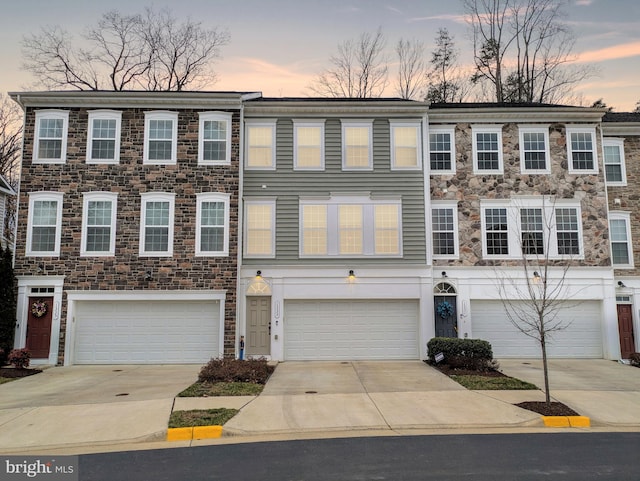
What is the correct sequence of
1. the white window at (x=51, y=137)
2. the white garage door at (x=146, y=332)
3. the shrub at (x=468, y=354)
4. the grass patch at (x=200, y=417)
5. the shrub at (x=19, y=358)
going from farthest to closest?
the white window at (x=51, y=137) → the white garage door at (x=146, y=332) → the shrub at (x=19, y=358) → the shrub at (x=468, y=354) → the grass patch at (x=200, y=417)

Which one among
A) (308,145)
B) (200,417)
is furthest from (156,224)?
(200,417)

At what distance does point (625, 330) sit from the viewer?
1758 centimetres

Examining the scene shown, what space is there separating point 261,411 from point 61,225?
11005mm

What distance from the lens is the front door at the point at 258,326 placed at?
16.7 m

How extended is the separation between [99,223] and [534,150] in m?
16.0

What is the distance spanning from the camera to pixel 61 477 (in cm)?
640

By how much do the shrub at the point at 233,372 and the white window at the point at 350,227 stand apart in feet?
16.6

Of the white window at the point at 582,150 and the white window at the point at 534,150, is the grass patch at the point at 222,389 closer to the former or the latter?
the white window at the point at 534,150

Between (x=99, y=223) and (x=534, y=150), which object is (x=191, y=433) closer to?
(x=99, y=223)

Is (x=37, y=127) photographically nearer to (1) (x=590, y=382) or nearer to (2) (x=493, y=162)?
(2) (x=493, y=162)

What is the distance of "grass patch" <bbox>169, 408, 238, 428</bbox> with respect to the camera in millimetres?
8703

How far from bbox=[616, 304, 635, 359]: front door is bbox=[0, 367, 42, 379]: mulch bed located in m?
19.9

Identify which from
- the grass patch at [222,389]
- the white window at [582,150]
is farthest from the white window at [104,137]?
the white window at [582,150]

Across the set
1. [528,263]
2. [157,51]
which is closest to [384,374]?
[528,263]
